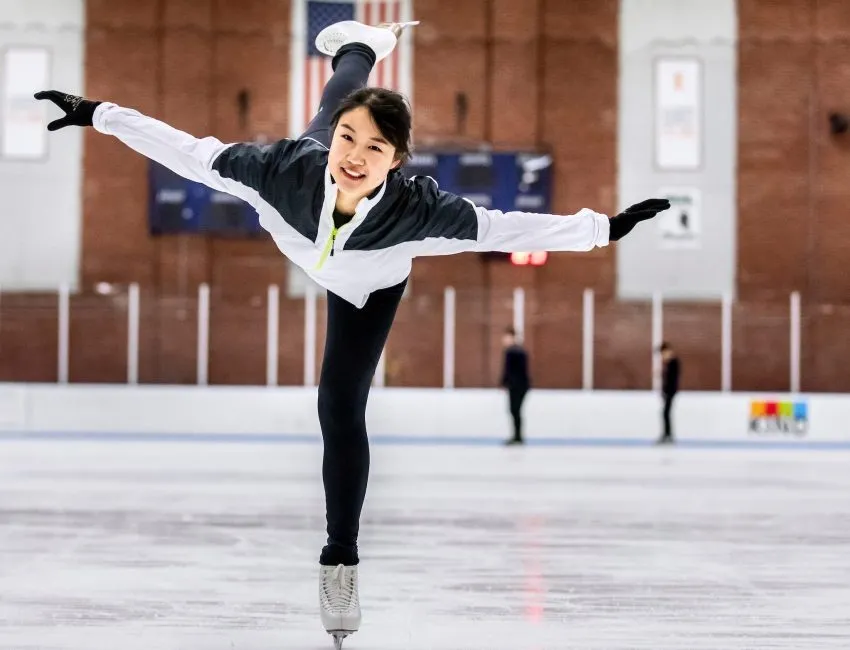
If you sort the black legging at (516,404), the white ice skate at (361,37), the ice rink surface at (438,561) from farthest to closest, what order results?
1. the black legging at (516,404)
2. the white ice skate at (361,37)
3. the ice rink surface at (438,561)

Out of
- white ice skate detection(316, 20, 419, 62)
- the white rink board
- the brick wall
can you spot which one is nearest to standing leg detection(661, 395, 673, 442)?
the white rink board

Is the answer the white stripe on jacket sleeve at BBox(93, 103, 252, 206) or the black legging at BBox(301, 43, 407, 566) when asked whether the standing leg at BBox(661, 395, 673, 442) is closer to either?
the black legging at BBox(301, 43, 407, 566)

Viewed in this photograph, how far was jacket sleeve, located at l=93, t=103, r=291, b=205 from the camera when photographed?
2.80 metres

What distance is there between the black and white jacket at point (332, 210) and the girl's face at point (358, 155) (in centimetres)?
4

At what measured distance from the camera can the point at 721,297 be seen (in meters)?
16.0

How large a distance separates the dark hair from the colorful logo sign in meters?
12.4

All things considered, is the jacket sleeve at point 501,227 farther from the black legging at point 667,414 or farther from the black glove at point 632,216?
the black legging at point 667,414

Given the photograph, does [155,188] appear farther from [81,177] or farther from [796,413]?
[796,413]

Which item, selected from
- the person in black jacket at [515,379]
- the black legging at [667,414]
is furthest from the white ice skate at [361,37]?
the black legging at [667,414]

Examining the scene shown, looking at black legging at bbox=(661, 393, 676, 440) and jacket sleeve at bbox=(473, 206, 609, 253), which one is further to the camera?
black legging at bbox=(661, 393, 676, 440)

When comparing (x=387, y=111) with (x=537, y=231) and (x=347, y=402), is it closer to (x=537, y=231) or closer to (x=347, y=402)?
(x=537, y=231)

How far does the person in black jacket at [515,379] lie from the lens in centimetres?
1334

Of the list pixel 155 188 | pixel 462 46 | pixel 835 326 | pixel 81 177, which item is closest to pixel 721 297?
pixel 835 326

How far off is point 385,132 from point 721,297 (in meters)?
13.9
